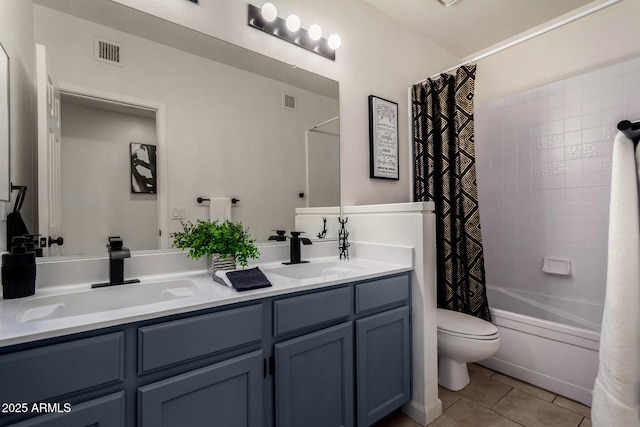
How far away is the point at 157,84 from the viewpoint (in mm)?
1436

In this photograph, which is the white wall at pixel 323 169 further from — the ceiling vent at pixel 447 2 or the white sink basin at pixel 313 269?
the ceiling vent at pixel 447 2

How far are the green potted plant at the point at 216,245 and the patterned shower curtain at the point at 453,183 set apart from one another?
58.0 inches

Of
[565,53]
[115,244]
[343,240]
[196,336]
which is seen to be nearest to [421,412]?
[343,240]

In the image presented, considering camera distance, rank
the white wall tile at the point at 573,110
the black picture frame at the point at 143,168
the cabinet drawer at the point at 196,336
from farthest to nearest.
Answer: the white wall tile at the point at 573,110, the black picture frame at the point at 143,168, the cabinet drawer at the point at 196,336

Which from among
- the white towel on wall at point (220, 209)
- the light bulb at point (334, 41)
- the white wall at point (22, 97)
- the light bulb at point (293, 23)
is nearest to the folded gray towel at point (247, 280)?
the white towel on wall at point (220, 209)

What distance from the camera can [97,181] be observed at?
4.18ft

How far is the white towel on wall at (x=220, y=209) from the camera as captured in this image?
157cm

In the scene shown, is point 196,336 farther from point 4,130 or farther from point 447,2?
point 447,2

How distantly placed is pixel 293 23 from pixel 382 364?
192 cm

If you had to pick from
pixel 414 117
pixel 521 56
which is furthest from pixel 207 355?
pixel 521 56

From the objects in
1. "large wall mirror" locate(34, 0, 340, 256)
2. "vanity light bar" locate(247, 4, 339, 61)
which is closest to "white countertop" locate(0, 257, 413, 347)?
"large wall mirror" locate(34, 0, 340, 256)

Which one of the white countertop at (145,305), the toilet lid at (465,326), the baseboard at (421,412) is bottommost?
the baseboard at (421,412)

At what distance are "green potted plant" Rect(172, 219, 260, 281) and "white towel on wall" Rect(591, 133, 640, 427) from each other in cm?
140

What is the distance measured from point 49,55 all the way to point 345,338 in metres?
1.66
